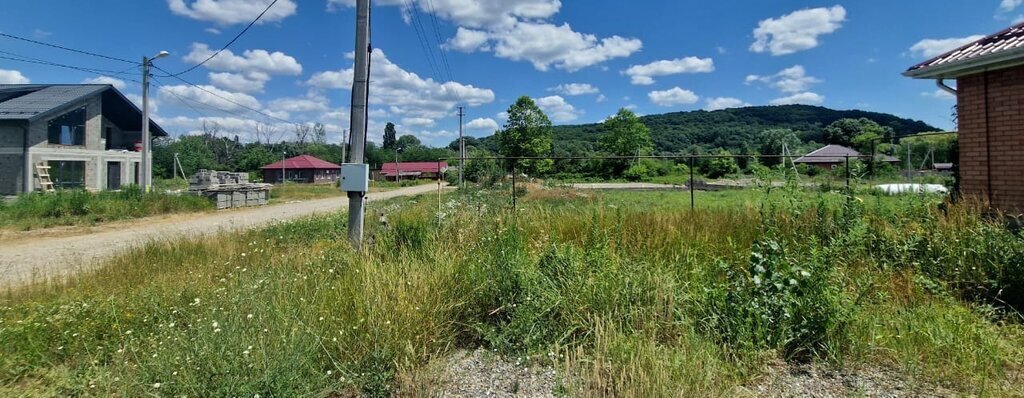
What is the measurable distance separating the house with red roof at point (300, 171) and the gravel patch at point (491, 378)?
6827cm

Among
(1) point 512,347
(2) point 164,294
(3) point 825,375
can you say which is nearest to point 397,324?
(1) point 512,347

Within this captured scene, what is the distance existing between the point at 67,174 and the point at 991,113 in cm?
3844

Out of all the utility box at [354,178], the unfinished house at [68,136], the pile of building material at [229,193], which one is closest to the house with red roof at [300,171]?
the unfinished house at [68,136]

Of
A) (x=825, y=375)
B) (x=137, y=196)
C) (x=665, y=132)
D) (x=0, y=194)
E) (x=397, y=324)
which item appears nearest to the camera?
(x=825, y=375)

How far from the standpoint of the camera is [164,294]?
413 cm

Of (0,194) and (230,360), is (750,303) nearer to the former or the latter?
(230,360)

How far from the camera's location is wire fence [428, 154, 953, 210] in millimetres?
7160

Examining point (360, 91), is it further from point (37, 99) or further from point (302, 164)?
point (302, 164)

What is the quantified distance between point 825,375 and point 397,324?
2965mm

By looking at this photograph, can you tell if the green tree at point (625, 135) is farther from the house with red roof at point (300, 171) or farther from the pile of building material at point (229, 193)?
the pile of building material at point (229, 193)

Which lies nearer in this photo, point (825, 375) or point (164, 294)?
point (825, 375)

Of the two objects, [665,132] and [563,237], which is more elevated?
[665,132]

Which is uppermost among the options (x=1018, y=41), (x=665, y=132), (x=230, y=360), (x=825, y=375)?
(x=665, y=132)

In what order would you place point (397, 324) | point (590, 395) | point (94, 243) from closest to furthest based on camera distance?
point (590, 395)
point (397, 324)
point (94, 243)
